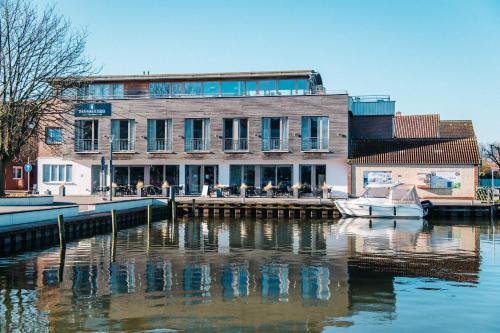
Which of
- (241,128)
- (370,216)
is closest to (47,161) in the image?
(241,128)

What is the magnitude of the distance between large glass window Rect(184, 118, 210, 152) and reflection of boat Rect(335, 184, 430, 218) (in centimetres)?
1251

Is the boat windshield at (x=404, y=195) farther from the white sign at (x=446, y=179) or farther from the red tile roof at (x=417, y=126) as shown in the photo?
the red tile roof at (x=417, y=126)

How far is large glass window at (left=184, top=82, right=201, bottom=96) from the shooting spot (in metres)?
42.3

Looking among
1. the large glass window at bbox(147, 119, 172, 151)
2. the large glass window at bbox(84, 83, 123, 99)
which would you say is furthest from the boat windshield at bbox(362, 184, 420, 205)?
the large glass window at bbox(84, 83, 123, 99)

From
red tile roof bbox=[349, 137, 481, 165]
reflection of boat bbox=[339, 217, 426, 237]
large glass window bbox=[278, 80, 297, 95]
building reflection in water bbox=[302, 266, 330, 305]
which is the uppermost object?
large glass window bbox=[278, 80, 297, 95]

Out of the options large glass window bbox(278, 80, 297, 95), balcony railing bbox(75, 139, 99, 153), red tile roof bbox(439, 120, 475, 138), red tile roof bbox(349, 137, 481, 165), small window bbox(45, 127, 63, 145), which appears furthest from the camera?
red tile roof bbox(439, 120, 475, 138)

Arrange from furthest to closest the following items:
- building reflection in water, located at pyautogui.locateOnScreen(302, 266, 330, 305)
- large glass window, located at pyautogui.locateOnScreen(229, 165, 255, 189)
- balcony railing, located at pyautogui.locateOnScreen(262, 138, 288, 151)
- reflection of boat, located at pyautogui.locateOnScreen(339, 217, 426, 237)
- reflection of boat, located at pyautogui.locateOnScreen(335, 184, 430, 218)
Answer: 1. large glass window, located at pyautogui.locateOnScreen(229, 165, 255, 189)
2. balcony railing, located at pyautogui.locateOnScreen(262, 138, 288, 151)
3. reflection of boat, located at pyautogui.locateOnScreen(335, 184, 430, 218)
4. reflection of boat, located at pyautogui.locateOnScreen(339, 217, 426, 237)
5. building reflection in water, located at pyautogui.locateOnScreen(302, 266, 330, 305)

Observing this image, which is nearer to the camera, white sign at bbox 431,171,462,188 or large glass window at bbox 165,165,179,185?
white sign at bbox 431,171,462,188

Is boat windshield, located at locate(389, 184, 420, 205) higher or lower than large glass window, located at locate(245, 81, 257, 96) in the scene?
lower

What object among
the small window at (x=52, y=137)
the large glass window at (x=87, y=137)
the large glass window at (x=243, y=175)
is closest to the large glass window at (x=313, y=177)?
the large glass window at (x=243, y=175)

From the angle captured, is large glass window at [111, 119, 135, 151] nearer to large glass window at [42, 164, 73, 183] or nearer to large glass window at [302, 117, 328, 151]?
large glass window at [42, 164, 73, 183]

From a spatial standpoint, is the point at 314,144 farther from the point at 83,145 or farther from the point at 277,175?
the point at 83,145

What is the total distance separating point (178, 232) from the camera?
2698 centimetres

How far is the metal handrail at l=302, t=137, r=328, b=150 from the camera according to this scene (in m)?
40.2
